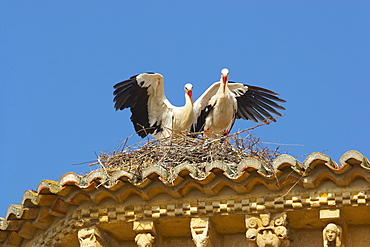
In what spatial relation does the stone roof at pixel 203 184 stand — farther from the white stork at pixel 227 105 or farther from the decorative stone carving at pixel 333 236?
the white stork at pixel 227 105

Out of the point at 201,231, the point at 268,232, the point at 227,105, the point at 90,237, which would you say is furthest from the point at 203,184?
the point at 227,105

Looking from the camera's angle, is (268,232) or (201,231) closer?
(268,232)

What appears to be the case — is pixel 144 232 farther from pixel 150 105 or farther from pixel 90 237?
pixel 150 105

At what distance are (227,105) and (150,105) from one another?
0.98 m

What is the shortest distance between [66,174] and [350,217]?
7.85ft

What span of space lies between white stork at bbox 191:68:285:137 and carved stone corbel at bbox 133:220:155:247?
13.4ft

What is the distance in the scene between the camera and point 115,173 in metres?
8.77

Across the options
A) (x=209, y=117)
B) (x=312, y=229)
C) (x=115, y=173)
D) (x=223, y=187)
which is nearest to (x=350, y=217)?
(x=312, y=229)

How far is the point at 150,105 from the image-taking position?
13.4 meters

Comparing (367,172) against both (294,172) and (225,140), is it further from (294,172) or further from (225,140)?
(225,140)

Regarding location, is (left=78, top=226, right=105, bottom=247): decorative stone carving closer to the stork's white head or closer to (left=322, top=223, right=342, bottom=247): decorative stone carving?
(left=322, top=223, right=342, bottom=247): decorative stone carving

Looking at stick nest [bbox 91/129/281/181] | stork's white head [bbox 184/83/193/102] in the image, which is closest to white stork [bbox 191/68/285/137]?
stork's white head [bbox 184/83/193/102]

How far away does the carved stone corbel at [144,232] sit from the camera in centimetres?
886

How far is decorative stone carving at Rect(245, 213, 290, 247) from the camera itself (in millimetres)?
8562
